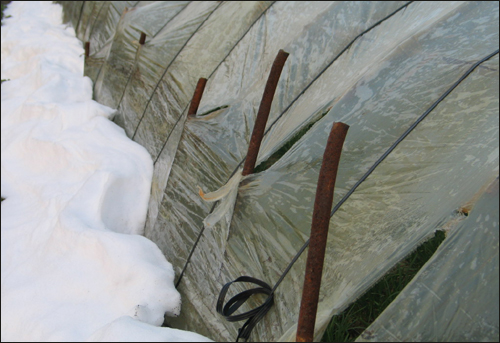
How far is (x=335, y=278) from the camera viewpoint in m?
2.15

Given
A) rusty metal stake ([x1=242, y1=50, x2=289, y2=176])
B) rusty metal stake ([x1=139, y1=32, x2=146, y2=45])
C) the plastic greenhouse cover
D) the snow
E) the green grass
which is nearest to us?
the plastic greenhouse cover

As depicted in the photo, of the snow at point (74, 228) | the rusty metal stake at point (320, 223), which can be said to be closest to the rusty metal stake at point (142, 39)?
the snow at point (74, 228)

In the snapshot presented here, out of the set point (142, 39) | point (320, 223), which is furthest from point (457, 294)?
point (142, 39)

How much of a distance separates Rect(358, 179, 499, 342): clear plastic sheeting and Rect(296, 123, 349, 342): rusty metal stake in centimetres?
23

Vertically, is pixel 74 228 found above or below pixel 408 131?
below

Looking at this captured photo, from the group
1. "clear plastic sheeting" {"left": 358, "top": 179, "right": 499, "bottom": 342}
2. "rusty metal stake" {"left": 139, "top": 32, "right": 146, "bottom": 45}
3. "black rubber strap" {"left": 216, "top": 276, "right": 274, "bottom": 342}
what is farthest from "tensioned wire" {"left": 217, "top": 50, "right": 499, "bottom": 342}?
"rusty metal stake" {"left": 139, "top": 32, "right": 146, "bottom": 45}

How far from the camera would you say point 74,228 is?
11.0 ft

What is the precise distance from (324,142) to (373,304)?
2.89ft

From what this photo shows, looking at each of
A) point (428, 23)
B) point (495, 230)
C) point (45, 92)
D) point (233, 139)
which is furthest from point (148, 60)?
point (495, 230)

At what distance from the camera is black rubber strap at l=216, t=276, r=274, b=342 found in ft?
7.56

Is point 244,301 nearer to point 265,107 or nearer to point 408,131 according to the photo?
point 265,107

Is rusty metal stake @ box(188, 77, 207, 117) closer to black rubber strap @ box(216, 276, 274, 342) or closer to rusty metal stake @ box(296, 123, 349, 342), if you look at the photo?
black rubber strap @ box(216, 276, 274, 342)

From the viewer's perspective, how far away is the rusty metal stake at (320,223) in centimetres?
179

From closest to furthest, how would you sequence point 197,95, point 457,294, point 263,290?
point 457,294 < point 263,290 < point 197,95
